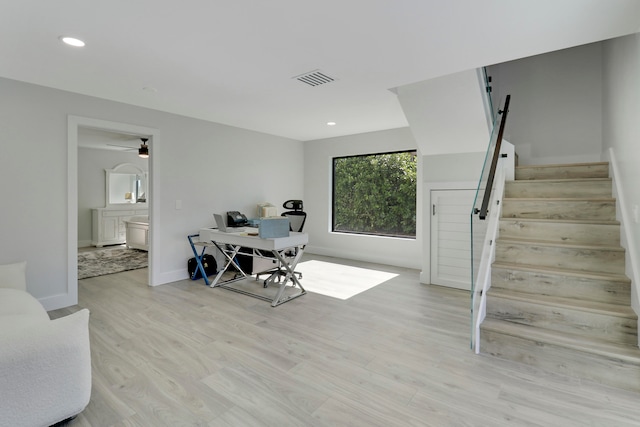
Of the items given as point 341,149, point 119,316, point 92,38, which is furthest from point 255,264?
point 92,38

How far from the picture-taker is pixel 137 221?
7238 millimetres

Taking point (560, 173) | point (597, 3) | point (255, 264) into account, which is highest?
point (597, 3)

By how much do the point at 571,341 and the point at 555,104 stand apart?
12.3ft

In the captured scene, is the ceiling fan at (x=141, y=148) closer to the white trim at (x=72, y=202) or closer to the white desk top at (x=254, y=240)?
the white trim at (x=72, y=202)

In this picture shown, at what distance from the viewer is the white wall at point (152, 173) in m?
3.31

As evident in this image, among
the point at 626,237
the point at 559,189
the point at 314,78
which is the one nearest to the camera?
the point at 626,237

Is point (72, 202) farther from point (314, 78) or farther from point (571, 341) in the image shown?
point (571, 341)

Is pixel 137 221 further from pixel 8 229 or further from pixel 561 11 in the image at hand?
pixel 561 11

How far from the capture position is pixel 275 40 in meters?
2.42

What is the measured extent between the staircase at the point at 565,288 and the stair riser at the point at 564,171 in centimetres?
2

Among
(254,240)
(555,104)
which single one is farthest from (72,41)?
(555,104)

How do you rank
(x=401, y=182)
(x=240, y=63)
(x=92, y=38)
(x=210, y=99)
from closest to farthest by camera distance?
(x=92, y=38) → (x=240, y=63) → (x=210, y=99) → (x=401, y=182)

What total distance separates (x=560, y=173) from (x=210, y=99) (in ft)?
14.2

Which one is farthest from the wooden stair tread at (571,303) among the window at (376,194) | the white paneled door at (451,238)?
the window at (376,194)
